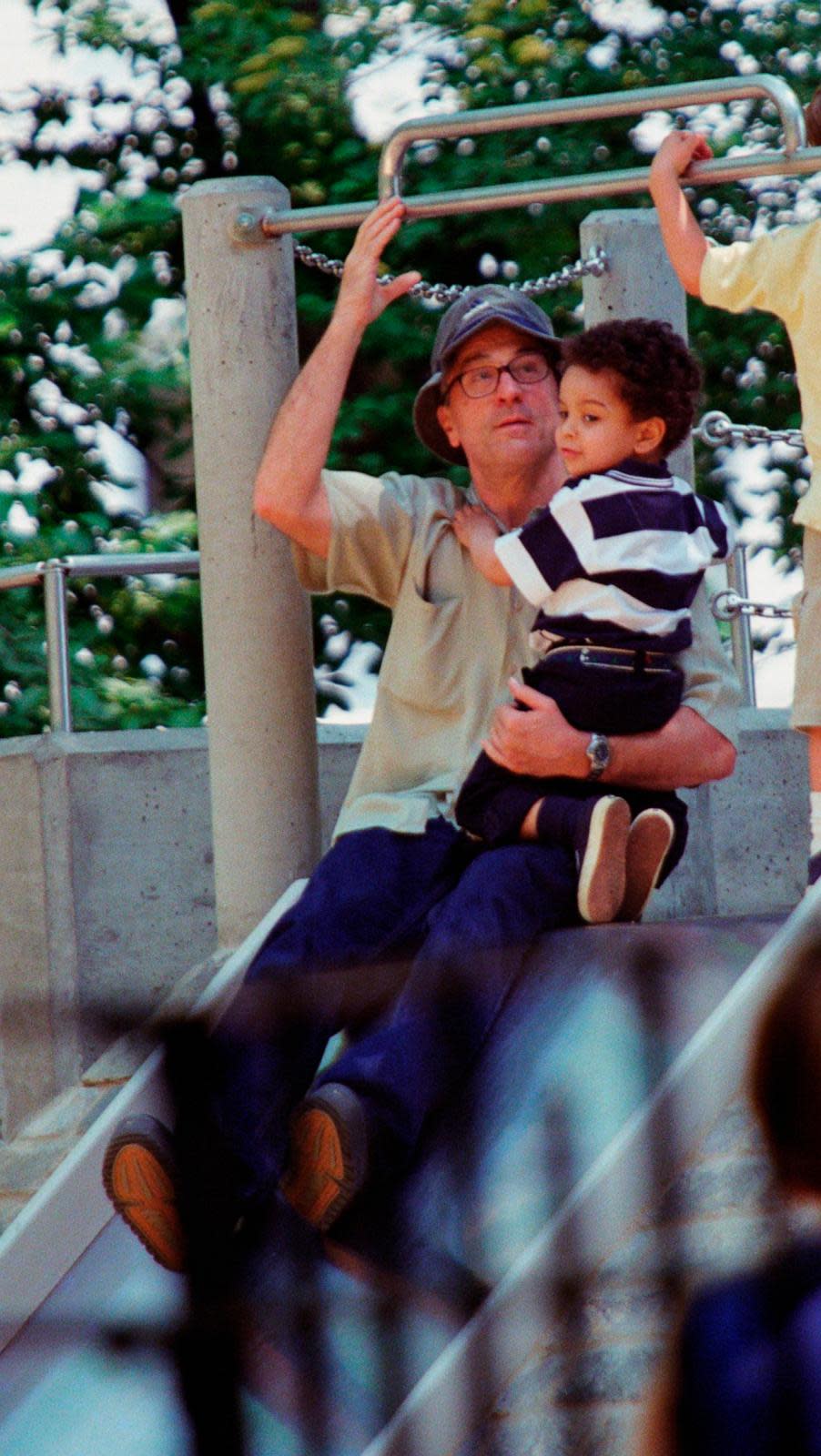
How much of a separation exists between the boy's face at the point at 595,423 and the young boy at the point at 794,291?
0.27 metres

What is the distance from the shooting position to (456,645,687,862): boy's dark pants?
372 cm

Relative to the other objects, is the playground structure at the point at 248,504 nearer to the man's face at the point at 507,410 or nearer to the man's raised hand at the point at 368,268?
the man's raised hand at the point at 368,268

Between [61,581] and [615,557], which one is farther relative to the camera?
[61,581]

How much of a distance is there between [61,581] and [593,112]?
210 centimetres

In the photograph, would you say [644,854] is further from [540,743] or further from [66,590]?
[66,590]

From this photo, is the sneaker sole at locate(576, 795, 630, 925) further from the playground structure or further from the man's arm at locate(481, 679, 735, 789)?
the playground structure

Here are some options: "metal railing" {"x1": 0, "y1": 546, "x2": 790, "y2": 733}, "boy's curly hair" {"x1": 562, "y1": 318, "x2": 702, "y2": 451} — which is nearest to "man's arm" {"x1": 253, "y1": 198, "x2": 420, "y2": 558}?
"boy's curly hair" {"x1": 562, "y1": 318, "x2": 702, "y2": 451}

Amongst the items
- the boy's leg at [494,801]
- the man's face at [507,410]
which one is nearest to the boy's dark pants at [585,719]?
the boy's leg at [494,801]

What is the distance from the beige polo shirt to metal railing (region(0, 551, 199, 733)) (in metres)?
1.58

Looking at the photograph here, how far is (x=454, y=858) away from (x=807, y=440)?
0.91 meters

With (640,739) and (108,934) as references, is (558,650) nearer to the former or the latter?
(640,739)

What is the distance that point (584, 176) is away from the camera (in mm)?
4332

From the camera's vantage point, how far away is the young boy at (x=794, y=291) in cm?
385

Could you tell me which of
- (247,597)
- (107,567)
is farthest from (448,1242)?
(107,567)
